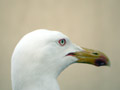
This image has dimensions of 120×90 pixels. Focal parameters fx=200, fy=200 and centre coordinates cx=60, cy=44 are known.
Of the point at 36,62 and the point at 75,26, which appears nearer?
the point at 36,62

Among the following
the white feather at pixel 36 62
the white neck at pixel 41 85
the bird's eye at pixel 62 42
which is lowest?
the white neck at pixel 41 85

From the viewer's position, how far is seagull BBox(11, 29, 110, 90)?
69 centimetres

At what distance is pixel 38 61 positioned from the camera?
693 mm

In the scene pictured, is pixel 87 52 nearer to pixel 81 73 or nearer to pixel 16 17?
pixel 81 73

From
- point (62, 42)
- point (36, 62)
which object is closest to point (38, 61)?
point (36, 62)

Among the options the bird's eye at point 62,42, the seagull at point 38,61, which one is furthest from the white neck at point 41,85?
the bird's eye at point 62,42

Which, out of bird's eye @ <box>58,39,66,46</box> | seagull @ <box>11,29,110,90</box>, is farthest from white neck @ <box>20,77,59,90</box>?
bird's eye @ <box>58,39,66,46</box>

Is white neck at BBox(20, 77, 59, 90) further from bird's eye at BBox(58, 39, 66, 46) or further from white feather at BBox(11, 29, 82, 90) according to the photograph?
bird's eye at BBox(58, 39, 66, 46)

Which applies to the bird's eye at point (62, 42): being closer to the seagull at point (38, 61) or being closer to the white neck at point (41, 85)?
the seagull at point (38, 61)

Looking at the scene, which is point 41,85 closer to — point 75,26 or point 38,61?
point 38,61

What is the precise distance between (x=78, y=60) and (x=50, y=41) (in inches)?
5.8

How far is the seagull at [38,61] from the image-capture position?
2.25 ft

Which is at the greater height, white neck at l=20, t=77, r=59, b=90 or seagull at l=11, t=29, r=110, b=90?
seagull at l=11, t=29, r=110, b=90

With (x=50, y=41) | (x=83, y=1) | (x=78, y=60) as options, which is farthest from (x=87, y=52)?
(x=83, y=1)
